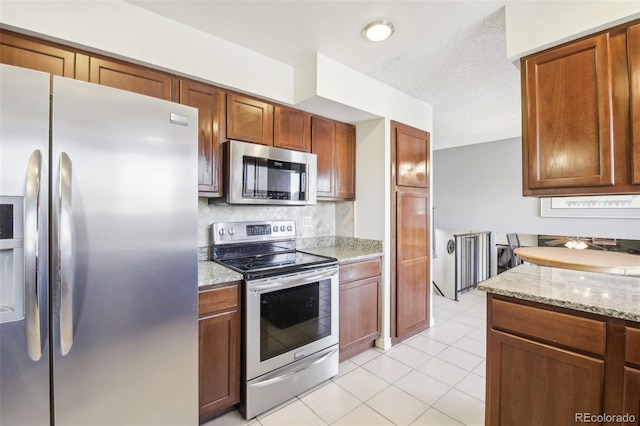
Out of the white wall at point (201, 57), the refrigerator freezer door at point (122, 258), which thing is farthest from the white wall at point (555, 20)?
the refrigerator freezer door at point (122, 258)

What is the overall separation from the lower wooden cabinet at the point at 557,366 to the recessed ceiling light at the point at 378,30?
5.85 feet

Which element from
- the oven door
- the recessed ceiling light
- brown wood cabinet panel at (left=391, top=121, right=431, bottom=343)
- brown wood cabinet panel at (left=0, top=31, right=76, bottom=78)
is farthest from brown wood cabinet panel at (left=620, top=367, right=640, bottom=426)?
brown wood cabinet panel at (left=0, top=31, right=76, bottom=78)

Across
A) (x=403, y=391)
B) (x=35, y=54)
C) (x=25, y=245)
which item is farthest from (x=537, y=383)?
(x=35, y=54)

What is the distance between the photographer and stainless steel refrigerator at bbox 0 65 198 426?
3.57 feet

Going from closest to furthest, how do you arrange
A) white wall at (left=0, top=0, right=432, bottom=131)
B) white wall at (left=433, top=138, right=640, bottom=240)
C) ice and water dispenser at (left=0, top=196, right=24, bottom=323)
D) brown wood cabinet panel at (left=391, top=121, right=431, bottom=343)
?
ice and water dispenser at (left=0, top=196, right=24, bottom=323) < white wall at (left=0, top=0, right=432, bottom=131) < brown wood cabinet panel at (left=391, top=121, right=431, bottom=343) < white wall at (left=433, top=138, right=640, bottom=240)

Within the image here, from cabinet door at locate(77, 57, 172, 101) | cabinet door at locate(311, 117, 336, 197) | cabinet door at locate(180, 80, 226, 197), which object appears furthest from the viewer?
cabinet door at locate(311, 117, 336, 197)

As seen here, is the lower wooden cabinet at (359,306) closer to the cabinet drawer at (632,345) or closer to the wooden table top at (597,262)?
the wooden table top at (597,262)

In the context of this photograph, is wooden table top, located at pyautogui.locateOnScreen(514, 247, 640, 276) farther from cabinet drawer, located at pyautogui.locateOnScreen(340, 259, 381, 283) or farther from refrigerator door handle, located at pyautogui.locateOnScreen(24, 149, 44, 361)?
refrigerator door handle, located at pyautogui.locateOnScreen(24, 149, 44, 361)

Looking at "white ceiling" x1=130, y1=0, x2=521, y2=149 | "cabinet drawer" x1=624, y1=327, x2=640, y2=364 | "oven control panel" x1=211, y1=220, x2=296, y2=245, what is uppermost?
"white ceiling" x1=130, y1=0, x2=521, y2=149

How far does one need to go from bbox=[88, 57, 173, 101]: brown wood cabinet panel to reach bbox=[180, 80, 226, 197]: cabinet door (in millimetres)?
128

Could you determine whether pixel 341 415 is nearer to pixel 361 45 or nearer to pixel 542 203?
pixel 361 45

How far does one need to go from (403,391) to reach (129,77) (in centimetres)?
282

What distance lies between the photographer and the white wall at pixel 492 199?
4359 mm

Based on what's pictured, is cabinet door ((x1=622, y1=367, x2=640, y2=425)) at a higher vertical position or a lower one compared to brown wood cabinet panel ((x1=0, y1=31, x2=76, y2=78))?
lower
